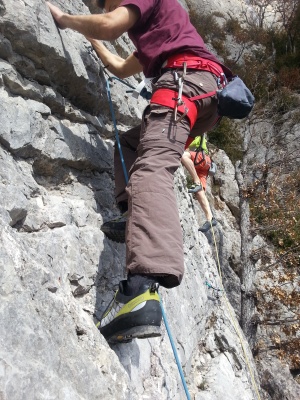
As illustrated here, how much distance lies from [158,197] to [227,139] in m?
10.1

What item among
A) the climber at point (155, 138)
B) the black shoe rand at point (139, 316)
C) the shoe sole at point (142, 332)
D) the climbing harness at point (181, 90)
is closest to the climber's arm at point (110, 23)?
the climber at point (155, 138)

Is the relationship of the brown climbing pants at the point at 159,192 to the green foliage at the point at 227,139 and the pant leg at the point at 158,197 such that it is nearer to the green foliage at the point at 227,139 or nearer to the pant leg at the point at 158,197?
the pant leg at the point at 158,197

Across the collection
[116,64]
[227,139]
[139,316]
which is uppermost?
[116,64]

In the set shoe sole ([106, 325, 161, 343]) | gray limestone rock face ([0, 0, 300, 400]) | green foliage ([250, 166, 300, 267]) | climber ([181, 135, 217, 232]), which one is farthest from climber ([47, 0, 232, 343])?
green foliage ([250, 166, 300, 267])

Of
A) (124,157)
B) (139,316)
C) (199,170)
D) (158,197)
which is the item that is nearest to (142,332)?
(139,316)

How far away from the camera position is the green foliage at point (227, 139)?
11.7 m

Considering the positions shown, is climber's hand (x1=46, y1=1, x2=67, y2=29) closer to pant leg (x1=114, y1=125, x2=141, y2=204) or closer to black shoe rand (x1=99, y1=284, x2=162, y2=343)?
pant leg (x1=114, y1=125, x2=141, y2=204)

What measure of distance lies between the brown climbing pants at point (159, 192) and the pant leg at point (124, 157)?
1.97 ft

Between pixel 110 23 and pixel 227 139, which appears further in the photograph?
pixel 227 139

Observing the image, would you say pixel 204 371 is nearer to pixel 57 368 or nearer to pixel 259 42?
pixel 57 368

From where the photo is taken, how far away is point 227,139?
→ 1190 centimetres

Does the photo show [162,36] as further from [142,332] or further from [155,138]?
[142,332]

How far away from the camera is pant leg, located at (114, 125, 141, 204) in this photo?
3.15m

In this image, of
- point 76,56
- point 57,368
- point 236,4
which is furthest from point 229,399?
point 236,4
